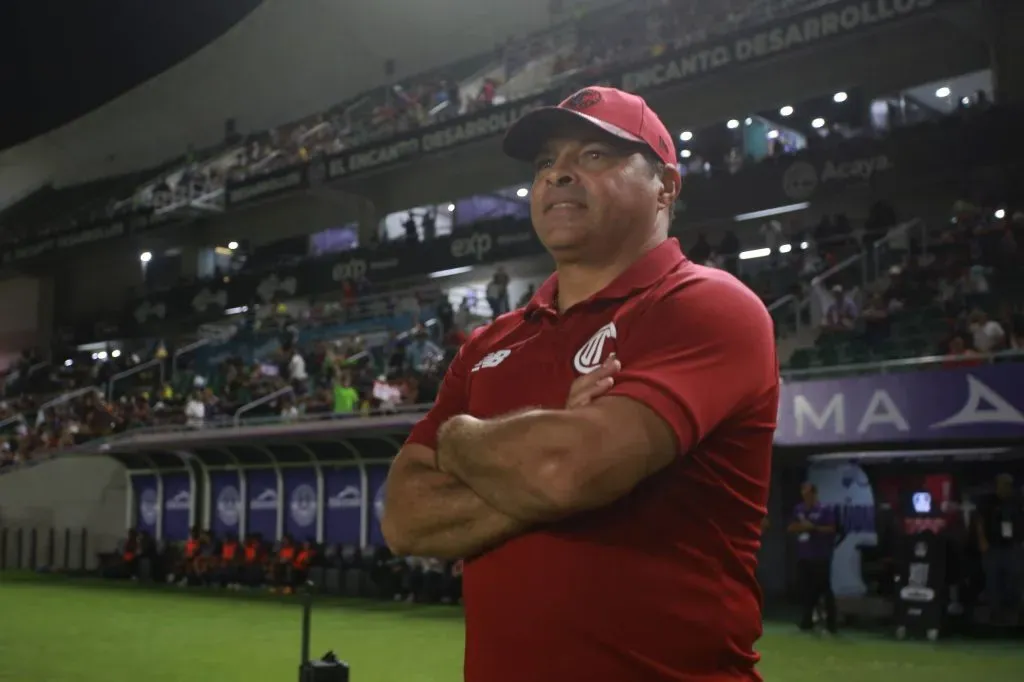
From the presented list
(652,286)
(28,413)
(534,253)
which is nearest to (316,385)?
(534,253)

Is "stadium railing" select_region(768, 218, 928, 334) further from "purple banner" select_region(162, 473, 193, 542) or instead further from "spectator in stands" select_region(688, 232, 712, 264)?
"purple banner" select_region(162, 473, 193, 542)

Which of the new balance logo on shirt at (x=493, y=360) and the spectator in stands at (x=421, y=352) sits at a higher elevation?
the spectator in stands at (x=421, y=352)

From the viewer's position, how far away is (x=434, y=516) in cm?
184

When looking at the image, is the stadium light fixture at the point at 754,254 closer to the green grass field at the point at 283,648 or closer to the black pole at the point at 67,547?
the green grass field at the point at 283,648

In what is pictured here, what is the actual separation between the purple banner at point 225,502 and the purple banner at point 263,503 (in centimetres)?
22

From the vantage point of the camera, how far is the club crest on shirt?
5.96 feet

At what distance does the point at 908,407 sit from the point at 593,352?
10505mm

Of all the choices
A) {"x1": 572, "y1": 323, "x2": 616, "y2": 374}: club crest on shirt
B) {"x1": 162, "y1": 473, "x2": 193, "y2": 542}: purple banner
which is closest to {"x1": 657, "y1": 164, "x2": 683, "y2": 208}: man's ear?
{"x1": 572, "y1": 323, "x2": 616, "y2": 374}: club crest on shirt

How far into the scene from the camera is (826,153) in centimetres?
1855

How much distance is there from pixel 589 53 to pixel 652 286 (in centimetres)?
2431

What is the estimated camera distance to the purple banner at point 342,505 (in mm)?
18922

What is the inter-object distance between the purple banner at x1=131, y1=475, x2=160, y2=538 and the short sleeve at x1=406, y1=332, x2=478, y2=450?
863 inches

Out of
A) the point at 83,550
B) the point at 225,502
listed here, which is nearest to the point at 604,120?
the point at 225,502

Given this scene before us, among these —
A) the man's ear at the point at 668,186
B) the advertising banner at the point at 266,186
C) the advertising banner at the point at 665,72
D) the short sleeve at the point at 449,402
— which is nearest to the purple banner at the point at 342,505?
the advertising banner at the point at 665,72
